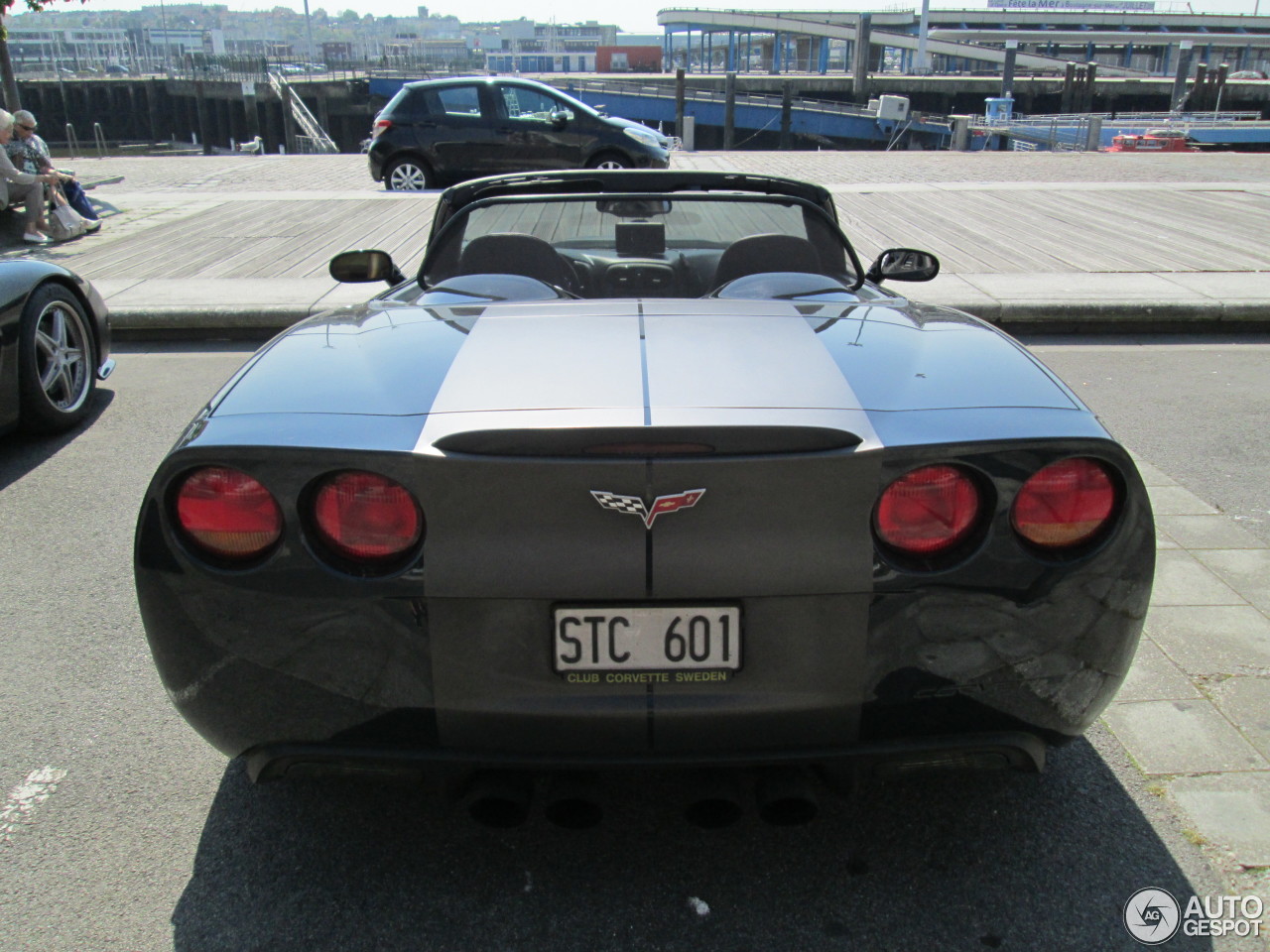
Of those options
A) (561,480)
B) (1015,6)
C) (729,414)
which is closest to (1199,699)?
(729,414)

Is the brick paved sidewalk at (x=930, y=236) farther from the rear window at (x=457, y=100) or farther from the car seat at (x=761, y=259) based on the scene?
the car seat at (x=761, y=259)

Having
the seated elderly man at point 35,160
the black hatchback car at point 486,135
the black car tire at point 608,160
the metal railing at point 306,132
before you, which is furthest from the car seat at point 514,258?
the metal railing at point 306,132

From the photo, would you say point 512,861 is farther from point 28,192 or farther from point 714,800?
point 28,192

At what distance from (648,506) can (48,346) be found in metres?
4.32

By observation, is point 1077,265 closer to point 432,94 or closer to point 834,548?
point 834,548

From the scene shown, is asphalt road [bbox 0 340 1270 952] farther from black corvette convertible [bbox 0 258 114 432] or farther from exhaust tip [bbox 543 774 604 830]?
black corvette convertible [bbox 0 258 114 432]

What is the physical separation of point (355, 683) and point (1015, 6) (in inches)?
5162

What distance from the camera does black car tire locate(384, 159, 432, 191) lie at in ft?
47.6

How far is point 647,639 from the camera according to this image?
1.80 metres

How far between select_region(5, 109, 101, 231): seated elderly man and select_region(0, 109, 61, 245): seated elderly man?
0.94 ft

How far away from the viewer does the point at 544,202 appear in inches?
136

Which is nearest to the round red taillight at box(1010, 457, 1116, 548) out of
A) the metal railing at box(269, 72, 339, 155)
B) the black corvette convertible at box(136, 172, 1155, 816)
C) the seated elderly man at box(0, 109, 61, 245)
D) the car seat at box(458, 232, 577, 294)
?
the black corvette convertible at box(136, 172, 1155, 816)

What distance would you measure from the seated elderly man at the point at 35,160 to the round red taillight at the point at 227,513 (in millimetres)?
10365

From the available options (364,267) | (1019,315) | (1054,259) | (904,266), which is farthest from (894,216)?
(364,267)
